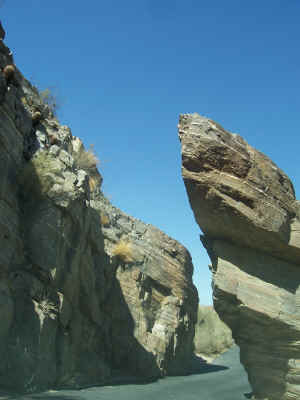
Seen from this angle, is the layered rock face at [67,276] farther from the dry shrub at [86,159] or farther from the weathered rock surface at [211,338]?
the weathered rock surface at [211,338]

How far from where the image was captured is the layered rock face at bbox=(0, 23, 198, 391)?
38.0ft

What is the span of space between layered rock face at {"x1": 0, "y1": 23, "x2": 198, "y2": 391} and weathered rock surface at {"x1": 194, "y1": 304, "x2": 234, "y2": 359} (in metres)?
15.8

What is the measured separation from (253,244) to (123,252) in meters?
10.3

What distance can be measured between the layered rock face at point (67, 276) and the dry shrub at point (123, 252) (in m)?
0.06

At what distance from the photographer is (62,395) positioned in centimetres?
1123

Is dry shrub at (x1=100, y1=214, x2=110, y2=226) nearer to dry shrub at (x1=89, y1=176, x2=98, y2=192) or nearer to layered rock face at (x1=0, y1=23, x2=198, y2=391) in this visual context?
layered rock face at (x1=0, y1=23, x2=198, y2=391)

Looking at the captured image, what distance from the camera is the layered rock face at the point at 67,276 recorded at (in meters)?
11.6

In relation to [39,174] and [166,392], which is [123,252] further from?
[39,174]

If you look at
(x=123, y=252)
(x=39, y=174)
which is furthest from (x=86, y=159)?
(x=39, y=174)

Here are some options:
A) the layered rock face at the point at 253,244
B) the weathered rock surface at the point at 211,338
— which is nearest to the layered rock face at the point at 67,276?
the layered rock face at the point at 253,244

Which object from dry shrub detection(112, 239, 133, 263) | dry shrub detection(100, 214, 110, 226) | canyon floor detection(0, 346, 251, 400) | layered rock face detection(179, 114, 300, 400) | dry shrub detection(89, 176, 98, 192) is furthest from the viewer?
dry shrub detection(89, 176, 98, 192)

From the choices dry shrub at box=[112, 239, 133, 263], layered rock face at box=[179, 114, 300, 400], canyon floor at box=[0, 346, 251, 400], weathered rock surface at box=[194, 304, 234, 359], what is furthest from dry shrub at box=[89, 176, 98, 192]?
weathered rock surface at box=[194, 304, 234, 359]

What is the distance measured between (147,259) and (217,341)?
71.5ft

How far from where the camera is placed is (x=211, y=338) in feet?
135
